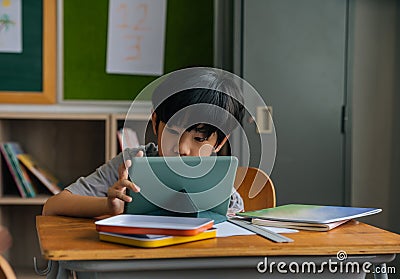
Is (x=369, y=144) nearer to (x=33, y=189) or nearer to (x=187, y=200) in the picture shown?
(x=33, y=189)

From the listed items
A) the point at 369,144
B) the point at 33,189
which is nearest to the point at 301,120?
the point at 369,144

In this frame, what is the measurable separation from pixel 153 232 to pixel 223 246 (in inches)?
4.7

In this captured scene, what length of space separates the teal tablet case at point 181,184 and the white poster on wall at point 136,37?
187 cm

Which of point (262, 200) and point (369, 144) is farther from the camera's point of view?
point (369, 144)

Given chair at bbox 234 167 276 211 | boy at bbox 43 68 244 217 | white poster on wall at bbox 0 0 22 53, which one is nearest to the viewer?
boy at bbox 43 68 244 217

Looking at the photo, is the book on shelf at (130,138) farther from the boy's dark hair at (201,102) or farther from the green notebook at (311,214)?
the green notebook at (311,214)

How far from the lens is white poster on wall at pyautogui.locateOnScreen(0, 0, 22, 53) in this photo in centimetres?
310

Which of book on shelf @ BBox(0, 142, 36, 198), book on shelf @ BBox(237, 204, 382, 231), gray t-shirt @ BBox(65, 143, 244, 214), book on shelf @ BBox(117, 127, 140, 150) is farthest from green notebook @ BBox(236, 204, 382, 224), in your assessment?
book on shelf @ BBox(0, 142, 36, 198)

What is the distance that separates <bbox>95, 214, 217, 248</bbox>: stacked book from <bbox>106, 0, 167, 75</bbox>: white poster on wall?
2025mm

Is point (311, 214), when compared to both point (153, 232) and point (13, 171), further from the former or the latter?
point (13, 171)

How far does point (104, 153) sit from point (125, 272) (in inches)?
84.4

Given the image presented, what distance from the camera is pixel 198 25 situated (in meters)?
3.16

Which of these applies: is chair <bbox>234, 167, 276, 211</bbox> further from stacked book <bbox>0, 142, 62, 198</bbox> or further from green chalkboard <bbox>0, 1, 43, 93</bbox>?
green chalkboard <bbox>0, 1, 43, 93</bbox>

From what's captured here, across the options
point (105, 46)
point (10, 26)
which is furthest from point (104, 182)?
point (10, 26)
